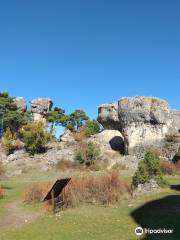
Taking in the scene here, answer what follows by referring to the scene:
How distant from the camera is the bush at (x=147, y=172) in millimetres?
16297

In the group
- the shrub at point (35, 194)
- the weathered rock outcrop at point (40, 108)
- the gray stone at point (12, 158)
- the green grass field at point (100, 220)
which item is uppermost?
the weathered rock outcrop at point (40, 108)

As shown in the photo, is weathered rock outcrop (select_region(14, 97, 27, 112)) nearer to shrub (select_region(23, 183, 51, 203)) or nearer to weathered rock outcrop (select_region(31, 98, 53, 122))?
weathered rock outcrop (select_region(31, 98, 53, 122))

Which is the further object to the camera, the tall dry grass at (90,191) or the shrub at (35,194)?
the shrub at (35,194)

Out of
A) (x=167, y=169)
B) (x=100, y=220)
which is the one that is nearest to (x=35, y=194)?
(x=100, y=220)

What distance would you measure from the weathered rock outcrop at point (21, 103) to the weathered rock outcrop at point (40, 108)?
124cm

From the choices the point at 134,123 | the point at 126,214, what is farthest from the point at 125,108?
the point at 126,214

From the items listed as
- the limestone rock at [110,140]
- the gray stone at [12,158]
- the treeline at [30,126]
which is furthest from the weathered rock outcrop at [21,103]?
the limestone rock at [110,140]

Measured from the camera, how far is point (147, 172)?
16.5 metres

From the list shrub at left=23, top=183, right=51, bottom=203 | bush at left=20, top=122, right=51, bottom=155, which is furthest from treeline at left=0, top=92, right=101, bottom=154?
shrub at left=23, top=183, right=51, bottom=203

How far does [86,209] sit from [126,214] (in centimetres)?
186

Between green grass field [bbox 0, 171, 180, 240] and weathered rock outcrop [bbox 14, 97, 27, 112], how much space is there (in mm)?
41085

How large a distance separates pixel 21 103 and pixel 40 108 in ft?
9.93

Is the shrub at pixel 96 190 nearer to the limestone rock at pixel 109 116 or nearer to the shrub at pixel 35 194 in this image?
the shrub at pixel 35 194

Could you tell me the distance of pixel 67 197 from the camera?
14.2 metres
